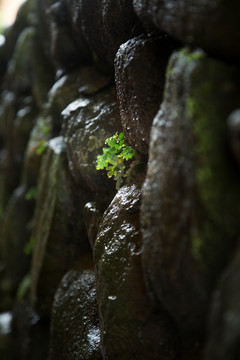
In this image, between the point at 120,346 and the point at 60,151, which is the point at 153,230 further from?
the point at 60,151

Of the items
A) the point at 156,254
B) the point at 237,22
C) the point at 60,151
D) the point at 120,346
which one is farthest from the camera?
the point at 60,151

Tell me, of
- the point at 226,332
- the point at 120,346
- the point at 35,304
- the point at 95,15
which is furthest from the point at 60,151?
the point at 226,332

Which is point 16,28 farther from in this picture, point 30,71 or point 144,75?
point 144,75

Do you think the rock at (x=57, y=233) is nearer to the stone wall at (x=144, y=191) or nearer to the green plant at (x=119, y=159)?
the stone wall at (x=144, y=191)

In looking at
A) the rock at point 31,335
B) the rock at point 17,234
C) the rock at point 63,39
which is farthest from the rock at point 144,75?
the rock at point 17,234

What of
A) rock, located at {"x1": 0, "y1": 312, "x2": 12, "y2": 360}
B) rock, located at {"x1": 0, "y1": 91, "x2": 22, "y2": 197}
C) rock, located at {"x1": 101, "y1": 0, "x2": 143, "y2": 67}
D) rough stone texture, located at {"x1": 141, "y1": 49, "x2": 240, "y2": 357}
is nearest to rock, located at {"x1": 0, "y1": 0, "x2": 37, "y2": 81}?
rock, located at {"x1": 0, "y1": 91, "x2": 22, "y2": 197}

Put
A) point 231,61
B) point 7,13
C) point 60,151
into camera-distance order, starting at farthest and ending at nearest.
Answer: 1. point 7,13
2. point 60,151
3. point 231,61

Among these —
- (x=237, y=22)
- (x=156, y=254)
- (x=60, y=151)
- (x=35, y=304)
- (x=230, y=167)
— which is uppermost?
(x=237, y=22)
